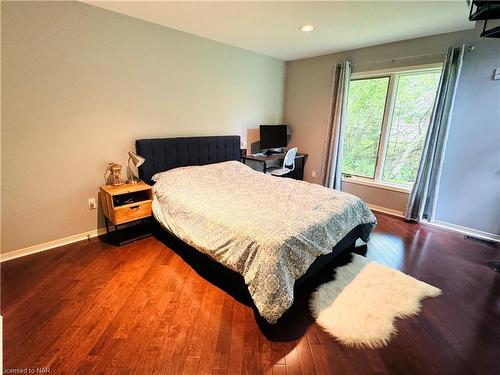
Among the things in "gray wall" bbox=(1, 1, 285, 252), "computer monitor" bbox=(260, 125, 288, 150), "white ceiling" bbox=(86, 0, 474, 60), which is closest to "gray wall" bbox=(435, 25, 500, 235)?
"white ceiling" bbox=(86, 0, 474, 60)

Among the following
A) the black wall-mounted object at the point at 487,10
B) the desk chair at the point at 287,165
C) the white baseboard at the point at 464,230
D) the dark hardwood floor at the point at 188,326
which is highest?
the black wall-mounted object at the point at 487,10

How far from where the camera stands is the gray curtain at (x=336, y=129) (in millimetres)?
3832

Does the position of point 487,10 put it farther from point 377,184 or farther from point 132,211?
point 132,211

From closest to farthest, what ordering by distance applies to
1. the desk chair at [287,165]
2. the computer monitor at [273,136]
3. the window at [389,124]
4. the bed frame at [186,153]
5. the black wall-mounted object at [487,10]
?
the black wall-mounted object at [487,10]
the bed frame at [186,153]
the window at [389,124]
the desk chair at [287,165]
the computer monitor at [273,136]

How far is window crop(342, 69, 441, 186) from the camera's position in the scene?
340cm

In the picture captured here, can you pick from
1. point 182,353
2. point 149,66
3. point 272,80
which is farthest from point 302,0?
point 182,353

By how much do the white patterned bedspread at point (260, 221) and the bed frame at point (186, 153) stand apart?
0.16 meters

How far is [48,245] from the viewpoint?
2.53 metres

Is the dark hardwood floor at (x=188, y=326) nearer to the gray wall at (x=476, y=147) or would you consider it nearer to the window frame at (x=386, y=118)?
the gray wall at (x=476, y=147)

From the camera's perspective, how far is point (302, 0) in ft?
7.20

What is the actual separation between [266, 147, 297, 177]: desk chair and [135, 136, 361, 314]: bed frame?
0.74m

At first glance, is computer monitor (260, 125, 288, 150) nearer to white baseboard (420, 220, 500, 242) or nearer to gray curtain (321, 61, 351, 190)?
Result: gray curtain (321, 61, 351, 190)

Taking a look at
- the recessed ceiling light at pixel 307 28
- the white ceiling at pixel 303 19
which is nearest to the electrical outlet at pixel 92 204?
the white ceiling at pixel 303 19

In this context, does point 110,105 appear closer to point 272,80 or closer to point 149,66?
point 149,66
